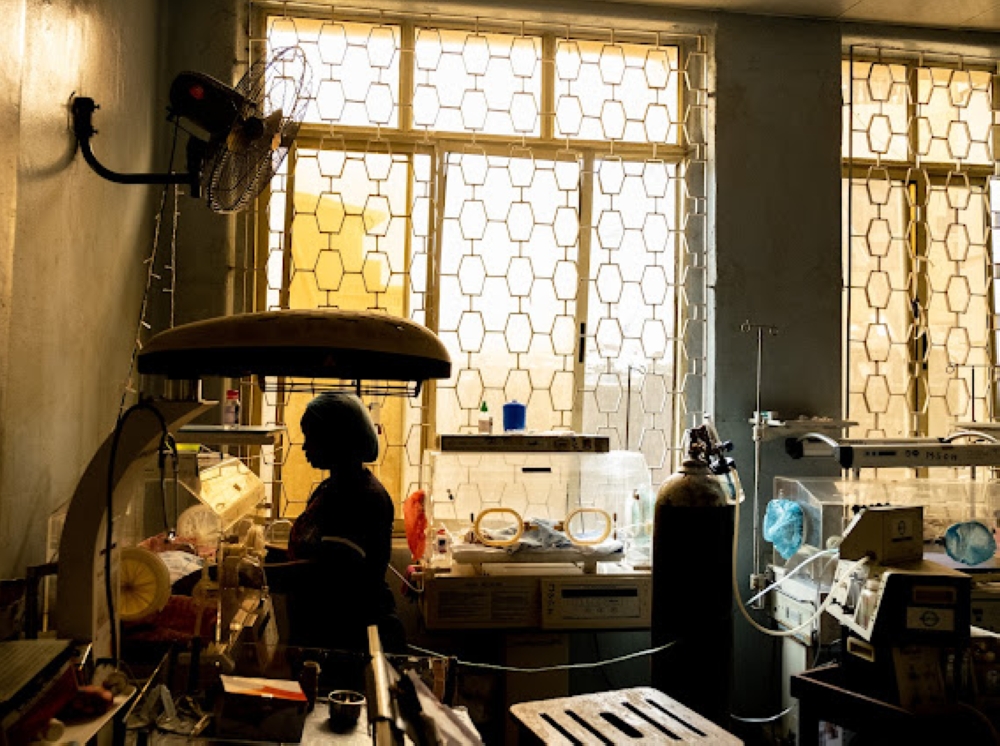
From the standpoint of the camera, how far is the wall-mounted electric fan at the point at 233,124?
7.35ft

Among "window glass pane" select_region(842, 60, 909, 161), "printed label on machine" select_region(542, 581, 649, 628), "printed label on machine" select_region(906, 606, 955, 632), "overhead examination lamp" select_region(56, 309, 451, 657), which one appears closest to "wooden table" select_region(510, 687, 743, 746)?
"printed label on machine" select_region(906, 606, 955, 632)

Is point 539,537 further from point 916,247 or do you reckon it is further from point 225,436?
point 916,247

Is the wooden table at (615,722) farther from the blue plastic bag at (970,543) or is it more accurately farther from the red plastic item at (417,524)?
the blue plastic bag at (970,543)

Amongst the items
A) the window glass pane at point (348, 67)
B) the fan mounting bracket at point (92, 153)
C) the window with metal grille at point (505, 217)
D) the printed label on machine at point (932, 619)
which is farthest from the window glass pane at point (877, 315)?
the fan mounting bracket at point (92, 153)

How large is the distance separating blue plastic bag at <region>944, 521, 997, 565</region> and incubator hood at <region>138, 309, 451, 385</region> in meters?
2.70

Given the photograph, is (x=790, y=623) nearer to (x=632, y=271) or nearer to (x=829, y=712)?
(x=829, y=712)

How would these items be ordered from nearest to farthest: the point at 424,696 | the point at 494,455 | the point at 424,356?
the point at 424,696 → the point at 424,356 → the point at 494,455

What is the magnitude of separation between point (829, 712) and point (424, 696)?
146cm

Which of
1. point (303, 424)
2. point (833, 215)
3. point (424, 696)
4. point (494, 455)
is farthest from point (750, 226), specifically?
point (424, 696)

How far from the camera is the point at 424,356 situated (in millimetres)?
1409

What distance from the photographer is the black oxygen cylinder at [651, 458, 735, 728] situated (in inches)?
124

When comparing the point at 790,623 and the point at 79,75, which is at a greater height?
the point at 79,75

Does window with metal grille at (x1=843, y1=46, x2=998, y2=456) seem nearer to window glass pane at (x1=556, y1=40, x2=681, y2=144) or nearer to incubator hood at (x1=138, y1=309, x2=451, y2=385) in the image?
window glass pane at (x1=556, y1=40, x2=681, y2=144)

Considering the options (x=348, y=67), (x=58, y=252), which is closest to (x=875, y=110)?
(x=348, y=67)
